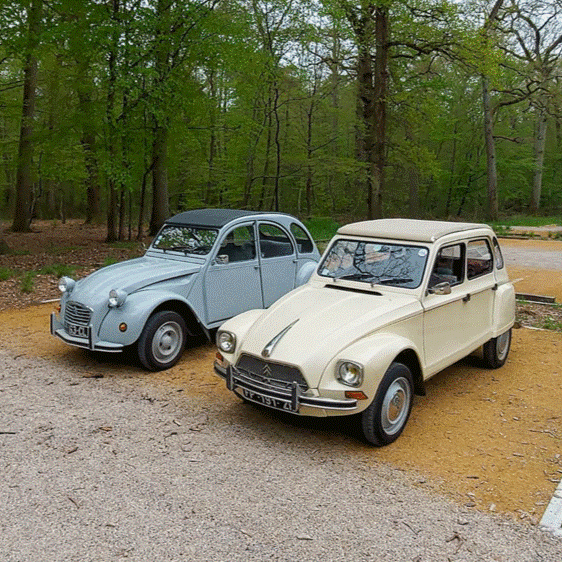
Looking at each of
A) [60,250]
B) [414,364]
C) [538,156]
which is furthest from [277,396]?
[538,156]

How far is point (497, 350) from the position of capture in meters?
6.03

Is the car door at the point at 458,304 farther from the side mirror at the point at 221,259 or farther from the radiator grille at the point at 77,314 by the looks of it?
the radiator grille at the point at 77,314

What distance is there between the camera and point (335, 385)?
3.99m

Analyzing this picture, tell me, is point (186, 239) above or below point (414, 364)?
above

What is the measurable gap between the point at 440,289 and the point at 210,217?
3.15 metres

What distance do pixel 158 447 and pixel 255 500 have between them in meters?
1.08

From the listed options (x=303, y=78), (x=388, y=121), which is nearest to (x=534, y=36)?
(x=388, y=121)

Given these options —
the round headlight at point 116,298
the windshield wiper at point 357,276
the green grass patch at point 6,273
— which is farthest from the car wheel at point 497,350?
the green grass patch at point 6,273

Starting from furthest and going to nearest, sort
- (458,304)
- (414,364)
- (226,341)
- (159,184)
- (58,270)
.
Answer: (159,184) < (58,270) < (458,304) < (226,341) < (414,364)

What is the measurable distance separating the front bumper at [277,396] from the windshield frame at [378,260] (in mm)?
1425

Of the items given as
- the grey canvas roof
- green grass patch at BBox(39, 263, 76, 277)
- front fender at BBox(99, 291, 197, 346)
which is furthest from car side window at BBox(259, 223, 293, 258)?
green grass patch at BBox(39, 263, 76, 277)

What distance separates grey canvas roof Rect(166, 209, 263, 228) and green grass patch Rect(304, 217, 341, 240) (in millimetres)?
10075

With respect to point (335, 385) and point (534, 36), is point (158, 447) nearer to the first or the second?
point (335, 385)

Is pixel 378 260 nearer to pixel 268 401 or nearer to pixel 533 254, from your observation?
pixel 268 401
